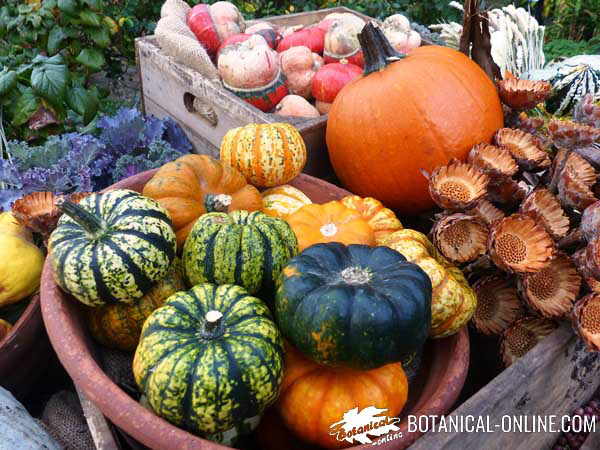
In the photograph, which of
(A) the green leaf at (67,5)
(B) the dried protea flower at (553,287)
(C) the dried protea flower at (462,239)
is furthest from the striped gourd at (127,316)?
(A) the green leaf at (67,5)

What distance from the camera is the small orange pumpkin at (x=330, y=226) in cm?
156

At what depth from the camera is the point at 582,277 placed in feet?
4.69

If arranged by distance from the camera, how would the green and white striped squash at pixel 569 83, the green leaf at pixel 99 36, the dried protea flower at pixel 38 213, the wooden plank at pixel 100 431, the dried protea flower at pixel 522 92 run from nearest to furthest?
the wooden plank at pixel 100 431, the dried protea flower at pixel 38 213, the dried protea flower at pixel 522 92, the green and white striped squash at pixel 569 83, the green leaf at pixel 99 36

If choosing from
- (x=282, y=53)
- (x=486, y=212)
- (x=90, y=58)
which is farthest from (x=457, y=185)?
(x=90, y=58)

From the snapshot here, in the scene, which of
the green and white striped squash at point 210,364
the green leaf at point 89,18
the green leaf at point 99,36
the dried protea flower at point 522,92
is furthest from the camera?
the green leaf at point 99,36

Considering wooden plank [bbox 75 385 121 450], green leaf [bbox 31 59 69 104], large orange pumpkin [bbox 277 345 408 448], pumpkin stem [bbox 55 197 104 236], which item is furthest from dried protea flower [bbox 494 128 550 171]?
green leaf [bbox 31 59 69 104]

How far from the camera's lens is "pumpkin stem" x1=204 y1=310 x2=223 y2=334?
3.74 feet

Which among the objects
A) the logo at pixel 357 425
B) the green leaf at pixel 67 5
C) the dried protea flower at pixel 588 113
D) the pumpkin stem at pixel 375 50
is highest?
the pumpkin stem at pixel 375 50

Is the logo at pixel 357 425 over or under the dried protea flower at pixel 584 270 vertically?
under

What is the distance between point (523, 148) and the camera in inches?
68.4

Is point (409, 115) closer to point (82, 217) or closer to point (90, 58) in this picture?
point (82, 217)

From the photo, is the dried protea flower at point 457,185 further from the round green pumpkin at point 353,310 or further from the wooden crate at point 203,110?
the wooden crate at point 203,110

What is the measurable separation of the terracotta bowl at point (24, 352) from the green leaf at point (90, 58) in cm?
269

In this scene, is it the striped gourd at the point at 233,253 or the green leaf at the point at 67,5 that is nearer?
the striped gourd at the point at 233,253
